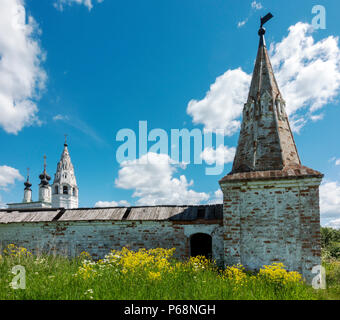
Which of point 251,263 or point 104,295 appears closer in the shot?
point 104,295

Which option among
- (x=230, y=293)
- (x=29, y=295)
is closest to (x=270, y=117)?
(x=230, y=293)

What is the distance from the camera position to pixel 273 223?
693 cm

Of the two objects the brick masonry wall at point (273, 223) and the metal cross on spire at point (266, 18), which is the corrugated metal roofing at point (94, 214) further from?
the metal cross on spire at point (266, 18)

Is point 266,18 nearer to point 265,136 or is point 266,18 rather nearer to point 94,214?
point 265,136

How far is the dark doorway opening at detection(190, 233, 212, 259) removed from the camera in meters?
8.86

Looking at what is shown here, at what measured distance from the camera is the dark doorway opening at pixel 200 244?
8.86m

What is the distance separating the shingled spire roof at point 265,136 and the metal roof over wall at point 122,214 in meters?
2.16

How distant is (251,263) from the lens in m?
6.92

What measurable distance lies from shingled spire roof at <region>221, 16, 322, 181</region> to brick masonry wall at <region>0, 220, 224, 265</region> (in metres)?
2.56

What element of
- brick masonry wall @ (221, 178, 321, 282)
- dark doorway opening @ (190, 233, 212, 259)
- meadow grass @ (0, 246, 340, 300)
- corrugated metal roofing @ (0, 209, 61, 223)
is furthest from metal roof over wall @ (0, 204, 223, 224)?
meadow grass @ (0, 246, 340, 300)

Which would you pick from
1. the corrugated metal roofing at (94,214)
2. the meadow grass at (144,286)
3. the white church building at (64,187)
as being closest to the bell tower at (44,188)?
the white church building at (64,187)

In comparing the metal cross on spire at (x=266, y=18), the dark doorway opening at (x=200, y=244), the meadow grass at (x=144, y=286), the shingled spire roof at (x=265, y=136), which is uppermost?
the metal cross on spire at (x=266, y=18)

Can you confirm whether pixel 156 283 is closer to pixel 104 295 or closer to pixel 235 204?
pixel 104 295
